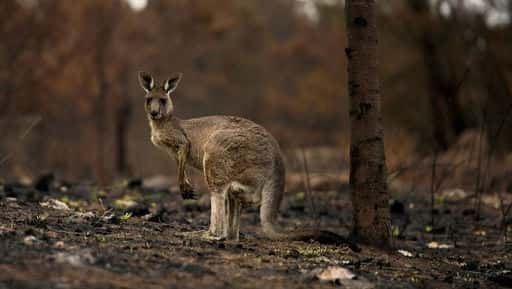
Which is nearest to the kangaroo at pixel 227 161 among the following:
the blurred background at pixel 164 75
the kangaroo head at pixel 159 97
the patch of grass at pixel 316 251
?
the kangaroo head at pixel 159 97

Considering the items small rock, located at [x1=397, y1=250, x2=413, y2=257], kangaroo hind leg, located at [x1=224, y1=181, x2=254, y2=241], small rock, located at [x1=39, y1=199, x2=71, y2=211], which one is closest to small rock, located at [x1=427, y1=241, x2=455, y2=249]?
small rock, located at [x1=397, y1=250, x2=413, y2=257]

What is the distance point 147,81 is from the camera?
7.10 m

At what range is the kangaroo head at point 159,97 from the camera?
22.8 feet

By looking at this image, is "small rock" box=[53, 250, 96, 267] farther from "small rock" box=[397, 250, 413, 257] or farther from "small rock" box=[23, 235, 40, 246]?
"small rock" box=[397, 250, 413, 257]

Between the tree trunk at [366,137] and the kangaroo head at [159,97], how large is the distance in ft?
5.42

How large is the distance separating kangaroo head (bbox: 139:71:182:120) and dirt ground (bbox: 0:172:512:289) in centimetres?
107

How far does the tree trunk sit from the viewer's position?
7.05 meters

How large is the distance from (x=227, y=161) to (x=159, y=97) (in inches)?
39.3

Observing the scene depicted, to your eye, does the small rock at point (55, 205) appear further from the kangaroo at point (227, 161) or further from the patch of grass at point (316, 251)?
the patch of grass at point (316, 251)

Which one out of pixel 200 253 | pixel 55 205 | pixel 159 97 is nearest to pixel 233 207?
pixel 200 253

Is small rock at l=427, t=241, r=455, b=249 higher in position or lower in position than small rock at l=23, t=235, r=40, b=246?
lower

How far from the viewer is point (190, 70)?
920 inches

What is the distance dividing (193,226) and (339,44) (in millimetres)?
22835

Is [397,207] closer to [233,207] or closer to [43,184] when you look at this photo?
[233,207]
